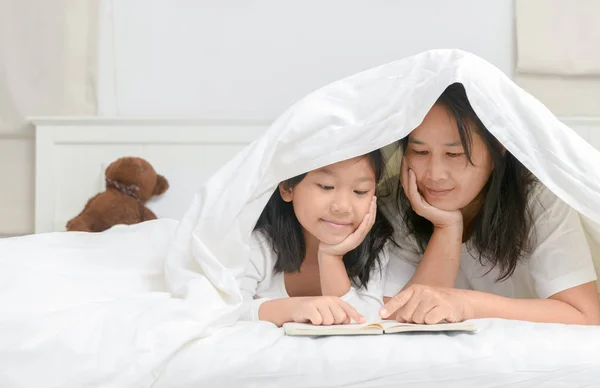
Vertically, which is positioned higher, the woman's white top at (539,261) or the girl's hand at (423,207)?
the girl's hand at (423,207)

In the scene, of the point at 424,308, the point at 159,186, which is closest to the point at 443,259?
the point at 424,308

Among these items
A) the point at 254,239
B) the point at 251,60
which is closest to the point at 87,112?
the point at 251,60

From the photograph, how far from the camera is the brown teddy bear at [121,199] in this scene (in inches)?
84.6

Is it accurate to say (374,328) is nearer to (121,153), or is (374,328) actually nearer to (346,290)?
(346,290)

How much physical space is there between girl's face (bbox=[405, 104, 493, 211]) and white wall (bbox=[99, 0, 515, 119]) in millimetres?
1032

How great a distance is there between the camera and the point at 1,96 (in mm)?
2418

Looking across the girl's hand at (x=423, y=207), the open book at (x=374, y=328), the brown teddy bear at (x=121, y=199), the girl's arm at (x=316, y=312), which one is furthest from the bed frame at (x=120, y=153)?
the open book at (x=374, y=328)

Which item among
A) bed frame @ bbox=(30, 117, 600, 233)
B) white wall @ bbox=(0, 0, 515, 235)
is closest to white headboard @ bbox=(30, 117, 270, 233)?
bed frame @ bbox=(30, 117, 600, 233)

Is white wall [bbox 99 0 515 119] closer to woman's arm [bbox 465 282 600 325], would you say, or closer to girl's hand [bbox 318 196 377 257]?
girl's hand [bbox 318 196 377 257]

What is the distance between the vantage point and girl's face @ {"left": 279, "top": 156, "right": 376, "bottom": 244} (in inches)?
53.5

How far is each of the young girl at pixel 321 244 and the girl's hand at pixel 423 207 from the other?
0.07m

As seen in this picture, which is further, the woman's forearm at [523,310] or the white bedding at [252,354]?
the woman's forearm at [523,310]

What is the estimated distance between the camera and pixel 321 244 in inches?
55.4

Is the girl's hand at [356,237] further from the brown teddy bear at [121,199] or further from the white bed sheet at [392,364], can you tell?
the brown teddy bear at [121,199]
